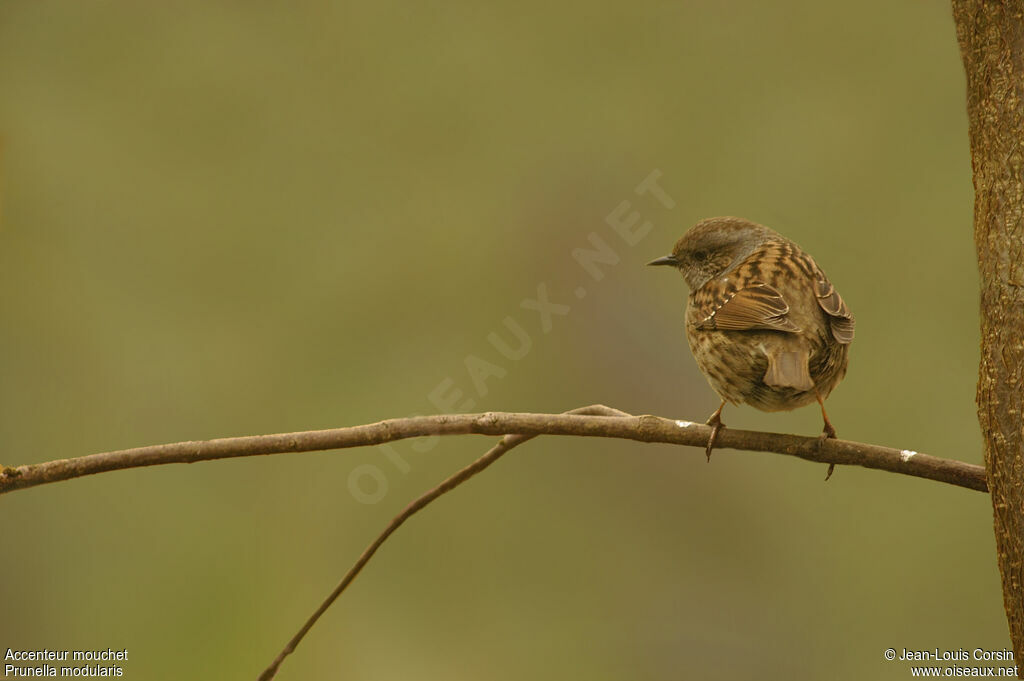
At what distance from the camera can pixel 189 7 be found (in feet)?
12.9

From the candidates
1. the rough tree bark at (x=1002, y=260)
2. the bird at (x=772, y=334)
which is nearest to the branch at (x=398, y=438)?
the rough tree bark at (x=1002, y=260)

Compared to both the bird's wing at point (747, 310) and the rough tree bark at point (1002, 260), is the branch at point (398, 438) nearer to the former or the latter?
the rough tree bark at point (1002, 260)

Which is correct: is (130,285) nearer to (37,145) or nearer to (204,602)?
(37,145)

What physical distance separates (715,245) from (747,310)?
1.43ft

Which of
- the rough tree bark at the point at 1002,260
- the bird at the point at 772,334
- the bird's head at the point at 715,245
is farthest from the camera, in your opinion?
the bird's head at the point at 715,245

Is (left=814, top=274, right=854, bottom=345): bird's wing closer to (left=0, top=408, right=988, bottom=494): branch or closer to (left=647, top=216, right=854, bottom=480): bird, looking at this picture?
(left=647, top=216, right=854, bottom=480): bird

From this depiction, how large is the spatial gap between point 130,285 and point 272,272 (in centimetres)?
58

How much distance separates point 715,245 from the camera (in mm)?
2615

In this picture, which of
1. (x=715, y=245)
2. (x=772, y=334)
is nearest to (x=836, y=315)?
(x=772, y=334)

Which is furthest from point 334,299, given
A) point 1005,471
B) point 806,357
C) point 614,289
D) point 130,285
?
point 1005,471

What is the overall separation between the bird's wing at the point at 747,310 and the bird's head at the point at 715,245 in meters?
0.23

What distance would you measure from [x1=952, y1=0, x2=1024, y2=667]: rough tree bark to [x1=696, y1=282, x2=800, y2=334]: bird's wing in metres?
0.65

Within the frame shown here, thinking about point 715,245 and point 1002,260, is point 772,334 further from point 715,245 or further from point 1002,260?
point 1002,260

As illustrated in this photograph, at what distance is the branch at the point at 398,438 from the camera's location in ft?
5.36
